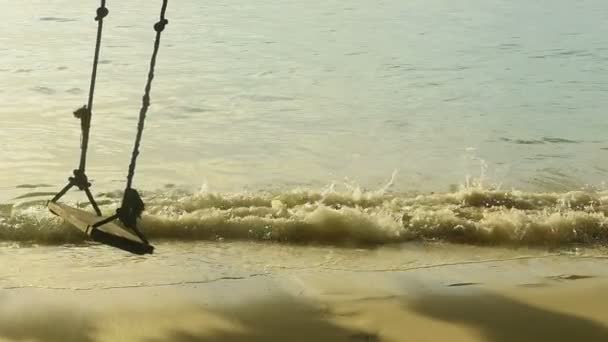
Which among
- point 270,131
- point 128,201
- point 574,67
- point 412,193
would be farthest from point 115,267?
point 574,67

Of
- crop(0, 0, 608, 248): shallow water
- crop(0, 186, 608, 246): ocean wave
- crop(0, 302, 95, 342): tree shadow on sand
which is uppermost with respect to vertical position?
crop(0, 0, 608, 248): shallow water

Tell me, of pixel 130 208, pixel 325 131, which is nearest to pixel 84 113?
pixel 130 208

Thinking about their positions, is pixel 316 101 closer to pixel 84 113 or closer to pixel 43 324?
pixel 84 113

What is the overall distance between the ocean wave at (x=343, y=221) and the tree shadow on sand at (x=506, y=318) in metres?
1.19

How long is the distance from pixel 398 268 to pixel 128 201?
1.71 metres

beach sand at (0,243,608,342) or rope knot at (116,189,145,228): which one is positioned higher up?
rope knot at (116,189,145,228)

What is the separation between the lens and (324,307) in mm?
4277

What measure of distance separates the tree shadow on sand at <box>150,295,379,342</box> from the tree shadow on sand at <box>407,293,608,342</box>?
1.45ft

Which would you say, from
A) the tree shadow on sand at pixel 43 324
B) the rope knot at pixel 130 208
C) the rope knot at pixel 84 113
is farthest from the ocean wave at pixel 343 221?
the rope knot at pixel 130 208

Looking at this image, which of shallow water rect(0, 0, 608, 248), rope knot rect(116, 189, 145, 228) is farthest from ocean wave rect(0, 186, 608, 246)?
rope knot rect(116, 189, 145, 228)

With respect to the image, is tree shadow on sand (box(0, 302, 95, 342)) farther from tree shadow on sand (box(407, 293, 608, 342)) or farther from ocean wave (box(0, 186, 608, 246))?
tree shadow on sand (box(407, 293, 608, 342))

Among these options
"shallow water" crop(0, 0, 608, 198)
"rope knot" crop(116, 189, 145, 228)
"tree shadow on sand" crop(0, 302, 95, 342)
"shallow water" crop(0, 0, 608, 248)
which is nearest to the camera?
"rope knot" crop(116, 189, 145, 228)

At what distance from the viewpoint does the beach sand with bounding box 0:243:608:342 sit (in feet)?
13.2

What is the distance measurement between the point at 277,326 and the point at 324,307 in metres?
0.27
